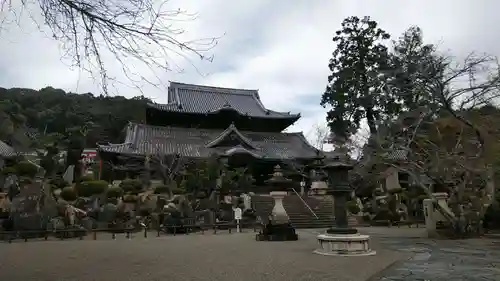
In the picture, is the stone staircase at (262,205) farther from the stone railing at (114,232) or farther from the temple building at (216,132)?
Answer: the temple building at (216,132)

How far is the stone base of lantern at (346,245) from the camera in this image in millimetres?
9378

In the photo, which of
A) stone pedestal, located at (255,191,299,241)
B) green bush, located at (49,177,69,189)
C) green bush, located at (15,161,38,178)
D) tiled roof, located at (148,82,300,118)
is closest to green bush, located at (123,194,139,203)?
green bush, located at (49,177,69,189)

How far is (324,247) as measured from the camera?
975 centimetres

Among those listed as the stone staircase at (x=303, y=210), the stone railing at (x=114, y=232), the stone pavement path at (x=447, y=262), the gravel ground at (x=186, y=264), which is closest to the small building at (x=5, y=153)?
the stone railing at (x=114, y=232)

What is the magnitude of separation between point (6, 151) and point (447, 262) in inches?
1357

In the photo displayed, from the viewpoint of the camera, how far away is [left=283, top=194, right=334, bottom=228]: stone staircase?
Result: 2031cm

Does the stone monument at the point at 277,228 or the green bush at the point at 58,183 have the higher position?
the green bush at the point at 58,183

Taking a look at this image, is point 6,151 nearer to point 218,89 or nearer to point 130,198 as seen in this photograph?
point 130,198

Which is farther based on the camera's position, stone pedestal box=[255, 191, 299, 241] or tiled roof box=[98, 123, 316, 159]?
tiled roof box=[98, 123, 316, 159]

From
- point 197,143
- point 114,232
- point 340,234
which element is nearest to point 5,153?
point 197,143

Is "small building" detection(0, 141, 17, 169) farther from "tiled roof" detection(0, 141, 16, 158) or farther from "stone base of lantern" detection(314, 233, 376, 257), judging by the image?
"stone base of lantern" detection(314, 233, 376, 257)

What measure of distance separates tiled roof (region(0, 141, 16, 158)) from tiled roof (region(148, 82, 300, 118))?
13262 millimetres

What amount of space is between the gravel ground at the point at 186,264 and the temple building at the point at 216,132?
1716 centimetres

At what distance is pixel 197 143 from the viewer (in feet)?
101
